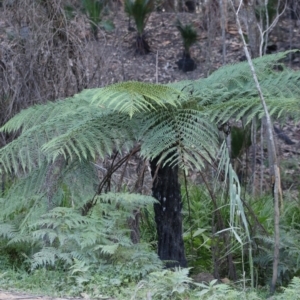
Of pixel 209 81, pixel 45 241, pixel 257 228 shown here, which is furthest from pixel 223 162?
pixel 257 228

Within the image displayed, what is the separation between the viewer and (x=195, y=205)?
8.30 meters

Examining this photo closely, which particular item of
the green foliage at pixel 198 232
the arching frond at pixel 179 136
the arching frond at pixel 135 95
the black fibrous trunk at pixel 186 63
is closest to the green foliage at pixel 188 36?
the black fibrous trunk at pixel 186 63

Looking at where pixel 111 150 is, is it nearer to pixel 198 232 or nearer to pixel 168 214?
pixel 168 214

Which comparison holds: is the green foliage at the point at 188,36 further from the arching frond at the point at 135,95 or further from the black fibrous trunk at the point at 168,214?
the arching frond at the point at 135,95

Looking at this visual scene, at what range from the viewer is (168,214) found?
19.2 feet

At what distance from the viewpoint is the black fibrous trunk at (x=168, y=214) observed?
5746 mm

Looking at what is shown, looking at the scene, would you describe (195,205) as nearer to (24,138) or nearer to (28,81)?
(28,81)

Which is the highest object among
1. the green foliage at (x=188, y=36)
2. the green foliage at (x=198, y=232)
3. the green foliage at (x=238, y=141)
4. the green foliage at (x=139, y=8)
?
the green foliage at (x=139, y=8)

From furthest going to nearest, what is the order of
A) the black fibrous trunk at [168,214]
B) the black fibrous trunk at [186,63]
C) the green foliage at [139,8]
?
1. the black fibrous trunk at [186,63]
2. the green foliage at [139,8]
3. the black fibrous trunk at [168,214]

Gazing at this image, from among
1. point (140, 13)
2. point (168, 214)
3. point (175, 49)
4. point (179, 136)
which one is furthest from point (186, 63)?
point (179, 136)

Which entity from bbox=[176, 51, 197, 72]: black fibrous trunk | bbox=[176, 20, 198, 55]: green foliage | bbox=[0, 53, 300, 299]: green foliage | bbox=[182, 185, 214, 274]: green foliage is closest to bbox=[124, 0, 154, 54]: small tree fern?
bbox=[176, 20, 198, 55]: green foliage

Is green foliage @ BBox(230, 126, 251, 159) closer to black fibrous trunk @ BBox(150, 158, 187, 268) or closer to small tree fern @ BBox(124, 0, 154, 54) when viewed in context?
black fibrous trunk @ BBox(150, 158, 187, 268)

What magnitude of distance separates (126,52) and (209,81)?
10.2m

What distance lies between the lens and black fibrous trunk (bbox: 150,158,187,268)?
18.9 feet
